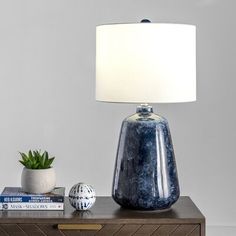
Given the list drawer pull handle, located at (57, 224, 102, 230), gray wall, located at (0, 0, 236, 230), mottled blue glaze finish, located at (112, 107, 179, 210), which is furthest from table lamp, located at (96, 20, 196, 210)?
gray wall, located at (0, 0, 236, 230)

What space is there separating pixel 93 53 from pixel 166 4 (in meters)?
0.42

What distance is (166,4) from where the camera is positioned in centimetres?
309

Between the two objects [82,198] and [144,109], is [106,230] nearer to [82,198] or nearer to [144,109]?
[82,198]

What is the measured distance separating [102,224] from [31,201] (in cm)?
28

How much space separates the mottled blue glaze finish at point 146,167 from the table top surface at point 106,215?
0.04 m

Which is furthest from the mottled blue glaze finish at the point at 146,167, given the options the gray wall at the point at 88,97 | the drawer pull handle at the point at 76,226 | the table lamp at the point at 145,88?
the gray wall at the point at 88,97

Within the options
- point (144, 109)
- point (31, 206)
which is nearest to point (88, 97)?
point (144, 109)

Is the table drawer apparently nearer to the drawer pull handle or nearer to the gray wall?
the drawer pull handle

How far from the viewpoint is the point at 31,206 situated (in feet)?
7.57

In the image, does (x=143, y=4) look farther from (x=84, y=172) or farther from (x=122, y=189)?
(x=122, y=189)

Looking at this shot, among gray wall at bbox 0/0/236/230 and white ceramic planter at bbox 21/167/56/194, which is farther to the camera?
gray wall at bbox 0/0/236/230

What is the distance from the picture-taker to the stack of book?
230cm

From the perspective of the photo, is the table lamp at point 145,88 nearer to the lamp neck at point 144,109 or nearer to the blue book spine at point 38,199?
the lamp neck at point 144,109

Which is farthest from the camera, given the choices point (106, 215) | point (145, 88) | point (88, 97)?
point (88, 97)
